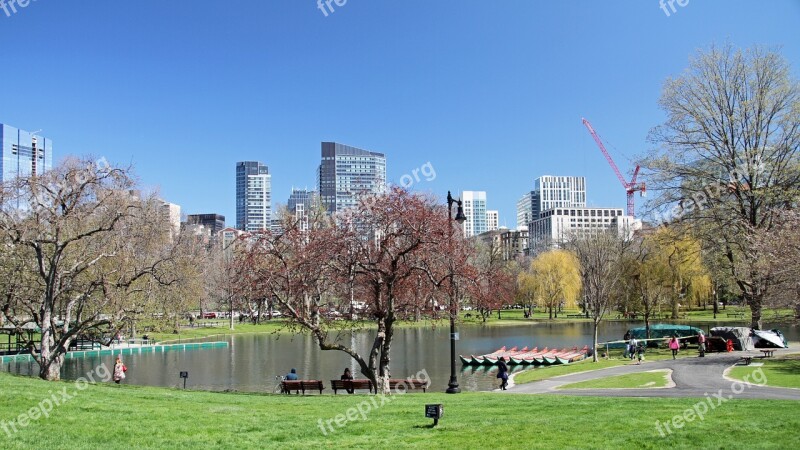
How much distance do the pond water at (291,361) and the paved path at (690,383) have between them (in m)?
4.90

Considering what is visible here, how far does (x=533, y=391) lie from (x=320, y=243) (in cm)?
1074

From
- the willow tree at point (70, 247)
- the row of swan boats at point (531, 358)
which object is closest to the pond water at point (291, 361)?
the row of swan boats at point (531, 358)

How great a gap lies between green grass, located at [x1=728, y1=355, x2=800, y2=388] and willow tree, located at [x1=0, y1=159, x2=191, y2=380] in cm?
2420

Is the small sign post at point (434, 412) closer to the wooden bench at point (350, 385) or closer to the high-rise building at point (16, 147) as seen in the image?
the wooden bench at point (350, 385)

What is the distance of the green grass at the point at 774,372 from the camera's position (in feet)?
77.5

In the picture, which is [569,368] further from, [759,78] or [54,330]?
[54,330]

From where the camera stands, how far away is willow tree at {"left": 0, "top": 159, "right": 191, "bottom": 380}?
2512 cm

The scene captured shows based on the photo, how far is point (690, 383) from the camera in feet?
80.3

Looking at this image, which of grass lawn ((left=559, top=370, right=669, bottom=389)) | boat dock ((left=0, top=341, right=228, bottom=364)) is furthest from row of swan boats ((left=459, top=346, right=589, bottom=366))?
boat dock ((left=0, top=341, right=228, bottom=364))

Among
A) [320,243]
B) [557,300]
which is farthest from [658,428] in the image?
[557,300]

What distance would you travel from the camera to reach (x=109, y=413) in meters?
13.8

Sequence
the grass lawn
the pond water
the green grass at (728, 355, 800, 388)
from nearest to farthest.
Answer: the green grass at (728, 355, 800, 388), the grass lawn, the pond water

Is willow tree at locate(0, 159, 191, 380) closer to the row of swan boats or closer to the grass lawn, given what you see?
the grass lawn

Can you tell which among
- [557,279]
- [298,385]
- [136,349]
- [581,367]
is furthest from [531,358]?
[557,279]
